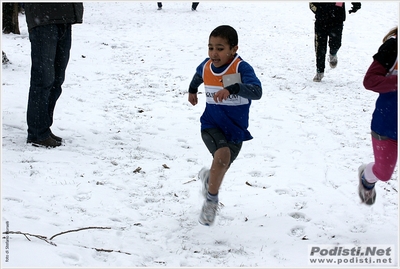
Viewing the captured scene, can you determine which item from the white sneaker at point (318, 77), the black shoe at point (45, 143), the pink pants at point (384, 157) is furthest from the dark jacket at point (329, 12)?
the black shoe at point (45, 143)

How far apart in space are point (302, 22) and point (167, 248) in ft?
52.3

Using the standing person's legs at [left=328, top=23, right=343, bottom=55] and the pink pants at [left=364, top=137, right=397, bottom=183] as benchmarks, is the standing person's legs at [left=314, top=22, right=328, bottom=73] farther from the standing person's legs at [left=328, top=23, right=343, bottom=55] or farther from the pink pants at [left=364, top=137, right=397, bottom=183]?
the pink pants at [left=364, top=137, right=397, bottom=183]

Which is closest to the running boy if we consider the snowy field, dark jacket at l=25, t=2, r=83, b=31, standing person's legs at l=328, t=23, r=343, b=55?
the snowy field

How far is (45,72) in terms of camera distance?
16.5 ft

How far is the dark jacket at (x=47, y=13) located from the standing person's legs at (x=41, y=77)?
0.07m

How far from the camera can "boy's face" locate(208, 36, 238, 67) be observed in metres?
3.64

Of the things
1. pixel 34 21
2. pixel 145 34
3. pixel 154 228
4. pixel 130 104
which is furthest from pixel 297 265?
pixel 145 34

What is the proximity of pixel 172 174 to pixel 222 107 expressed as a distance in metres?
1.58

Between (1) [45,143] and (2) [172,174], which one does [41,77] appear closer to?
(1) [45,143]

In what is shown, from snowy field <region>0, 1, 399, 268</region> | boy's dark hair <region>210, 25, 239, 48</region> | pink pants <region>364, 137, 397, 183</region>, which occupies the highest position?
boy's dark hair <region>210, 25, 239, 48</region>

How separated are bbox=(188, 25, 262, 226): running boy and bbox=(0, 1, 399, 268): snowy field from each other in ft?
1.70

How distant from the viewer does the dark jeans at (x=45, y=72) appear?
195 inches

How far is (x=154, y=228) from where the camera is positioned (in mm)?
3816

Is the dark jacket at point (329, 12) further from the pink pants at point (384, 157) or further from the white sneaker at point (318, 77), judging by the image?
the pink pants at point (384, 157)
